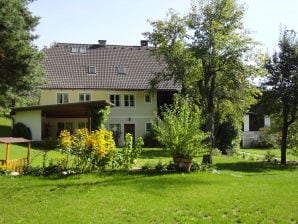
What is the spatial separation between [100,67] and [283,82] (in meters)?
19.8

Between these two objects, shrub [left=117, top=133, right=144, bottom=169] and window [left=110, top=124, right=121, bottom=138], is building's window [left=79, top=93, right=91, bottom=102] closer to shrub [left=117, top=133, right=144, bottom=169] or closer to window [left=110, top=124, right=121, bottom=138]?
window [left=110, top=124, right=121, bottom=138]

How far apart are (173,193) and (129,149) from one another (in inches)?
202

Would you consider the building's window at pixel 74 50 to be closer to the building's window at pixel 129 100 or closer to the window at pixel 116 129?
the building's window at pixel 129 100

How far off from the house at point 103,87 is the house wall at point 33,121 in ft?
8.12

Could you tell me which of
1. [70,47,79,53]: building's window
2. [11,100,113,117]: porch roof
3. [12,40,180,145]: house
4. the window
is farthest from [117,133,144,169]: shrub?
[70,47,79,53]: building's window

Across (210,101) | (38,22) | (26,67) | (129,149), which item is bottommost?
(129,149)

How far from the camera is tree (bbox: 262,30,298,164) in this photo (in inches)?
1054

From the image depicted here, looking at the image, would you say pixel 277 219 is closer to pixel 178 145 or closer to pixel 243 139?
pixel 178 145

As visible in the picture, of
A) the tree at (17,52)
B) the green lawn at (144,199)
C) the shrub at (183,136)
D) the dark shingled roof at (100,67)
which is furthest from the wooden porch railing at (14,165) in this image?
the dark shingled roof at (100,67)

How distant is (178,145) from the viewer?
17.1 metres

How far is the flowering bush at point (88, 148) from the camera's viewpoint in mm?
15711

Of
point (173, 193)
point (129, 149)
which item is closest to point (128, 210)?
point (173, 193)

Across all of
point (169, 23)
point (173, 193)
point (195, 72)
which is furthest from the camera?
point (169, 23)

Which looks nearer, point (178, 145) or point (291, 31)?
point (178, 145)
